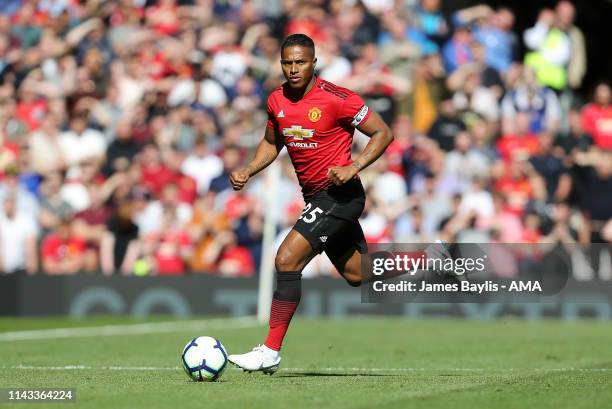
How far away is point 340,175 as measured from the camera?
31.6 ft

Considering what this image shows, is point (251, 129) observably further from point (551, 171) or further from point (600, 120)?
point (600, 120)

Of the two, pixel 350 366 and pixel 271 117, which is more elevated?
pixel 271 117

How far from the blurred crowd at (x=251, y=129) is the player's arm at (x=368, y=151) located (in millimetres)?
9150

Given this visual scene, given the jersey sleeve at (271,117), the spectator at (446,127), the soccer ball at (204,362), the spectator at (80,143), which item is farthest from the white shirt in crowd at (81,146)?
the soccer ball at (204,362)

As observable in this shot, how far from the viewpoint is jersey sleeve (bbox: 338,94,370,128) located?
1006 centimetres

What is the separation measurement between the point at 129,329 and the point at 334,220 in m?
8.05

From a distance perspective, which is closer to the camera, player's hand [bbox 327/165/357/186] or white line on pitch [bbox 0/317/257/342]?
player's hand [bbox 327/165/357/186]

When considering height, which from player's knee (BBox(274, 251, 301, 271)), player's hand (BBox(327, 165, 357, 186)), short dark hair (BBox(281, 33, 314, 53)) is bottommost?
player's knee (BBox(274, 251, 301, 271))

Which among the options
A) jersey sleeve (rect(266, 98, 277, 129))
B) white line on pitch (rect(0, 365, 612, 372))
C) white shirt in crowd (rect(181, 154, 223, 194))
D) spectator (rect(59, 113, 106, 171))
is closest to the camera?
jersey sleeve (rect(266, 98, 277, 129))

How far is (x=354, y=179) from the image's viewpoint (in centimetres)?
1034

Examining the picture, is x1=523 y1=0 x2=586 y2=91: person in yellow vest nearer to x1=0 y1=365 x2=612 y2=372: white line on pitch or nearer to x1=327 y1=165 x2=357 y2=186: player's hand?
x1=0 y1=365 x2=612 y2=372: white line on pitch

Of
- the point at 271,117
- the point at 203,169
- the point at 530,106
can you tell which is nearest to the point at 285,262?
the point at 271,117

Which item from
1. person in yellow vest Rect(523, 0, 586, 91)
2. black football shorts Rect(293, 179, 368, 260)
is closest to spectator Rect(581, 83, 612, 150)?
person in yellow vest Rect(523, 0, 586, 91)

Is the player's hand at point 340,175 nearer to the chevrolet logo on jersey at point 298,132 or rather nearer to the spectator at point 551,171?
the chevrolet logo on jersey at point 298,132
